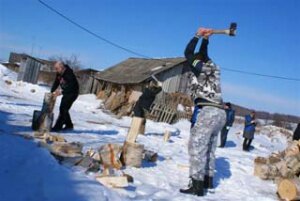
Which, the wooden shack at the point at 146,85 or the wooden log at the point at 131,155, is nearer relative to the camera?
the wooden log at the point at 131,155

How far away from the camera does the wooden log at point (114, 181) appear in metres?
6.30

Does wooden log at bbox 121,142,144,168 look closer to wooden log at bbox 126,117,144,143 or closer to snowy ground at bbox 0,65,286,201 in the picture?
snowy ground at bbox 0,65,286,201

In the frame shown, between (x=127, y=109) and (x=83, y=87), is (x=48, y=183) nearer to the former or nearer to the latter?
(x=127, y=109)

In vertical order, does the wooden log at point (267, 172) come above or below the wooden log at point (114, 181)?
above

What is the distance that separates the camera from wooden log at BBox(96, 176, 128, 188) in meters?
6.30

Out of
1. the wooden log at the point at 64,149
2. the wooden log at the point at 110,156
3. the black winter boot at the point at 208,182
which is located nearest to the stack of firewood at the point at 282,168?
the black winter boot at the point at 208,182

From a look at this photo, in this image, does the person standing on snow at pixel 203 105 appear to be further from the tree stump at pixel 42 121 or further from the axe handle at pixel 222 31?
the tree stump at pixel 42 121

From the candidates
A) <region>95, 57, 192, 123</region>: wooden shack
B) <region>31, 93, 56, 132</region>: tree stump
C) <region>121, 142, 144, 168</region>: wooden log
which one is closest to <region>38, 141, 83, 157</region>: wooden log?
<region>121, 142, 144, 168</region>: wooden log

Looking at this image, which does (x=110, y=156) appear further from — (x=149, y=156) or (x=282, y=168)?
(x=282, y=168)

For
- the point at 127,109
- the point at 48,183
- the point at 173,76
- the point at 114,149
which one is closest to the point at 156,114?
the point at 127,109

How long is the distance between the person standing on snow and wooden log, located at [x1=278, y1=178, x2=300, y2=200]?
1.78 metres

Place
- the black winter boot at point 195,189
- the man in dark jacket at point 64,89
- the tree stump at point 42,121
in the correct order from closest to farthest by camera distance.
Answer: the black winter boot at point 195,189 < the tree stump at point 42,121 < the man in dark jacket at point 64,89

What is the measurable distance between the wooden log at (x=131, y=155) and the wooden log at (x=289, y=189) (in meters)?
2.62

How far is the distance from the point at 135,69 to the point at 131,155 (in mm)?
26108
